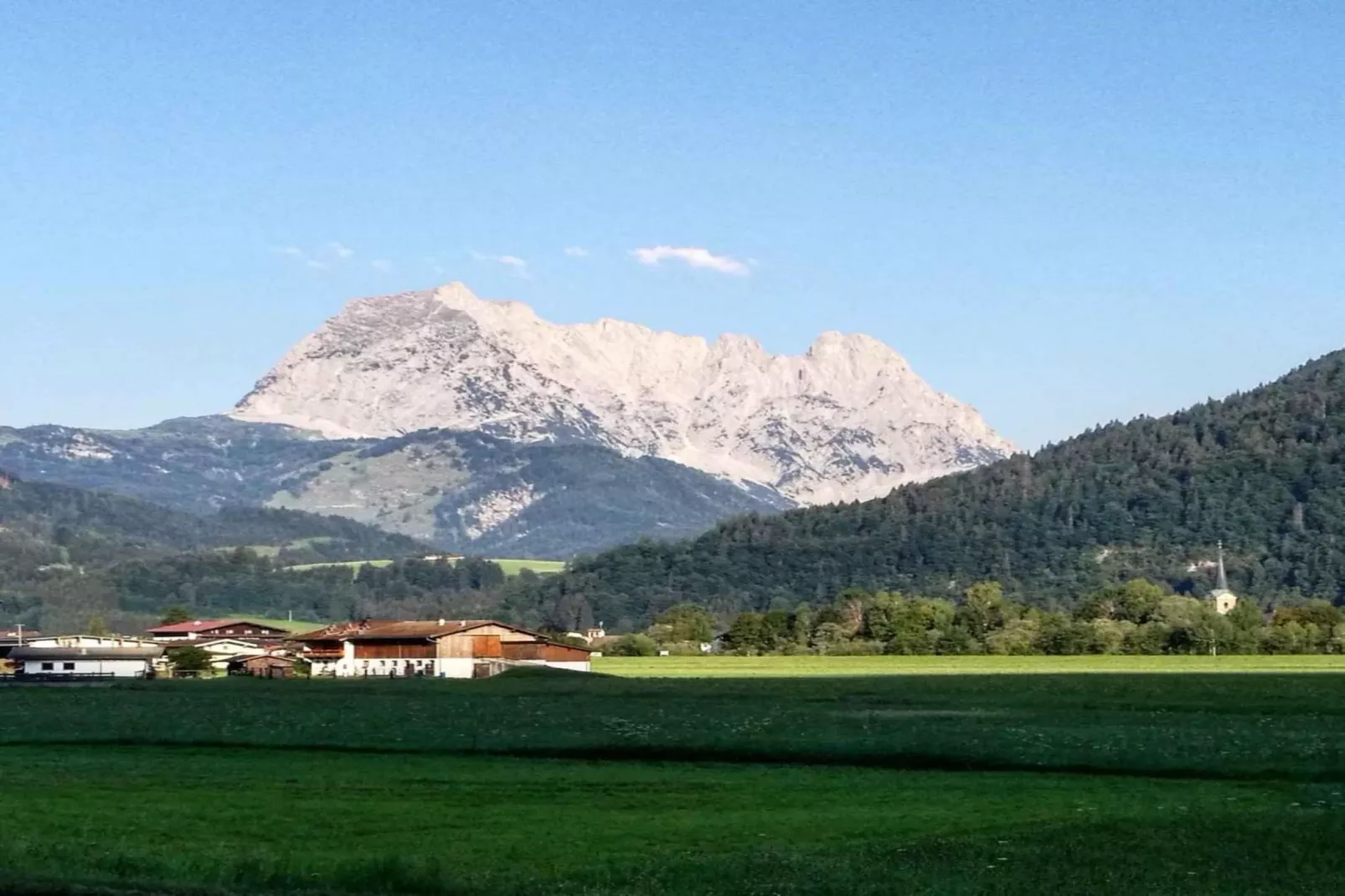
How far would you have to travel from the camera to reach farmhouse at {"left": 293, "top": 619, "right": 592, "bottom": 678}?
130750 millimetres

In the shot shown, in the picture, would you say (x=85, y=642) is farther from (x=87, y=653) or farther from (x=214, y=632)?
(x=87, y=653)

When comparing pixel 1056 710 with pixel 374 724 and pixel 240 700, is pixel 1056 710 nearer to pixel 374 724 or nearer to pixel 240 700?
pixel 374 724

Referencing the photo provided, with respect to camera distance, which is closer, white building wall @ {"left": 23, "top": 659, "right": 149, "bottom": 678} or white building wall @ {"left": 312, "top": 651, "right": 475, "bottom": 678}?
white building wall @ {"left": 23, "top": 659, "right": 149, "bottom": 678}

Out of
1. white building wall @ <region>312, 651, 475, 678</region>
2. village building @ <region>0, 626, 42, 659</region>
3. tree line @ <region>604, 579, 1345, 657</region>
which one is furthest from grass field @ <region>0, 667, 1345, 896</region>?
village building @ <region>0, 626, 42, 659</region>

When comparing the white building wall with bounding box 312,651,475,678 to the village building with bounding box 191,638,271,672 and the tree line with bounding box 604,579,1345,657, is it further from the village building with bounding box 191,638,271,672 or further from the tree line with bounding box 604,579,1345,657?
the tree line with bounding box 604,579,1345,657

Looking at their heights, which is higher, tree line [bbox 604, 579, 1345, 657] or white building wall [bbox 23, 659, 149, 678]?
tree line [bbox 604, 579, 1345, 657]

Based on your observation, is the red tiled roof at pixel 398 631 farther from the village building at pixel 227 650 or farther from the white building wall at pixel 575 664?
the white building wall at pixel 575 664

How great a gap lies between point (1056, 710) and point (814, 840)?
35634 mm

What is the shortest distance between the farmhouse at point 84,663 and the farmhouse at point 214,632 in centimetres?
2775

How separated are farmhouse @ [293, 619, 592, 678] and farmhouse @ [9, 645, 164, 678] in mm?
12138

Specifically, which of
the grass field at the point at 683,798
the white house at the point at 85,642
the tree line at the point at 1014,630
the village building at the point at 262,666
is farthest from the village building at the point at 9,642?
the grass field at the point at 683,798

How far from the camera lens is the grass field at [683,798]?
2862 cm

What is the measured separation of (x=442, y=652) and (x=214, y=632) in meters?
51.7

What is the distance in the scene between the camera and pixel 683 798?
3912cm
